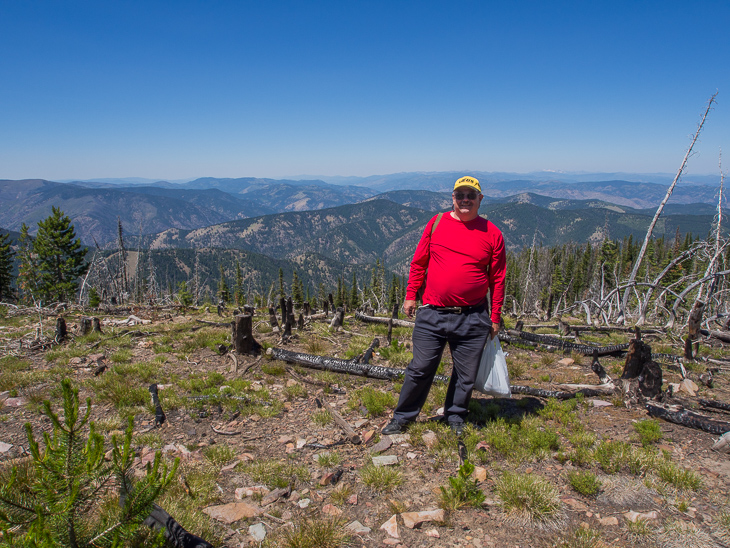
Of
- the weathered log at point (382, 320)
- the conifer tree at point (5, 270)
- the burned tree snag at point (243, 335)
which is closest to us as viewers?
the burned tree snag at point (243, 335)

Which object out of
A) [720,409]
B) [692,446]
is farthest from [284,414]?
[720,409]

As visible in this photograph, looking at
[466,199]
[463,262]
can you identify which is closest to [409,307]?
[463,262]

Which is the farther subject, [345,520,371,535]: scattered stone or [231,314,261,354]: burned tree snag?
[231,314,261,354]: burned tree snag

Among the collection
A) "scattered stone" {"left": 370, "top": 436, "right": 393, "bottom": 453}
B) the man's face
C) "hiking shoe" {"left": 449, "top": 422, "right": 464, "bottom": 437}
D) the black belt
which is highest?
the man's face

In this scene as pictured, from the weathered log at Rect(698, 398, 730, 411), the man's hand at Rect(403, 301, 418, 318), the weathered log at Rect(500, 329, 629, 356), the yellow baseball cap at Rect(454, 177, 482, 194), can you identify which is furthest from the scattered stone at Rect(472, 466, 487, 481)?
the weathered log at Rect(500, 329, 629, 356)

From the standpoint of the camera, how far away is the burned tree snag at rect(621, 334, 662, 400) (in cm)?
574

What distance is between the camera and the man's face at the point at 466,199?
452cm

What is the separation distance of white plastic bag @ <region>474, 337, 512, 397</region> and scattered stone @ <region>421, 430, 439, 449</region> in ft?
2.91

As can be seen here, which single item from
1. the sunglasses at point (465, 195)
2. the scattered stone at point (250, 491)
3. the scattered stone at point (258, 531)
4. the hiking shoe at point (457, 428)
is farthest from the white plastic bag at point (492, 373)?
the scattered stone at point (258, 531)

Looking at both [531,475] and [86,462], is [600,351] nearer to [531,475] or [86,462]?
[531,475]

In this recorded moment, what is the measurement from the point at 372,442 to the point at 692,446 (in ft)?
13.5

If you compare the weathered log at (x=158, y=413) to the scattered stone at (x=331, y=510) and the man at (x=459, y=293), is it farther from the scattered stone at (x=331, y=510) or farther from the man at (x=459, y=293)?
the man at (x=459, y=293)

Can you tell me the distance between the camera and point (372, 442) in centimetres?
493

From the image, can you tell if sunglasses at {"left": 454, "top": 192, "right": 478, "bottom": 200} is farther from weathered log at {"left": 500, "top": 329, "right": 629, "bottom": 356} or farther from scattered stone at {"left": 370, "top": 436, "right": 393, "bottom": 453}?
weathered log at {"left": 500, "top": 329, "right": 629, "bottom": 356}
